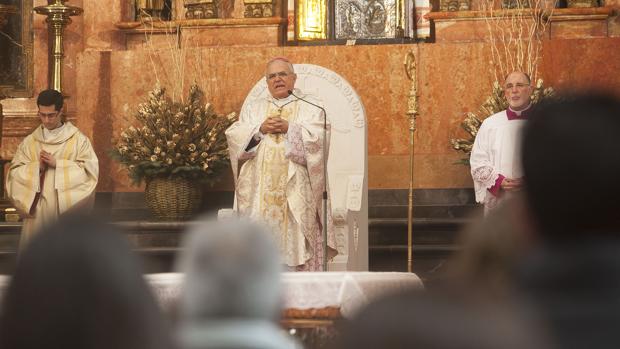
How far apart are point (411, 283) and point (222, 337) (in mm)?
4687

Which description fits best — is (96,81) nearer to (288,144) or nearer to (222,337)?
(288,144)

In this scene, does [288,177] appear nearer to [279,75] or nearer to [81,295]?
[279,75]

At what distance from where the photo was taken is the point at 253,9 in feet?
46.0

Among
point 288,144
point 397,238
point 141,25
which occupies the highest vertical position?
point 141,25

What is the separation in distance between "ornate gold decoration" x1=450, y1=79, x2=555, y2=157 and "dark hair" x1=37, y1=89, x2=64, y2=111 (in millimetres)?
3708

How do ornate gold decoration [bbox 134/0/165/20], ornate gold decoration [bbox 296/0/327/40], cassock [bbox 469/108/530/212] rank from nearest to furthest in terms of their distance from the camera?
cassock [bbox 469/108/530/212] → ornate gold decoration [bbox 134/0/165/20] → ornate gold decoration [bbox 296/0/327/40]

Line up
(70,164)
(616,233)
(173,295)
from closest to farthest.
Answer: (616,233) → (173,295) → (70,164)

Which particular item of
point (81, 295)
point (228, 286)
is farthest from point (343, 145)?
point (81, 295)

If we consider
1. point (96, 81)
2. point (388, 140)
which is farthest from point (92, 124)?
point (388, 140)

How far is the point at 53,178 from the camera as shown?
1088 centimetres

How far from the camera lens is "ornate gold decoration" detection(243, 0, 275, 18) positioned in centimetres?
1401

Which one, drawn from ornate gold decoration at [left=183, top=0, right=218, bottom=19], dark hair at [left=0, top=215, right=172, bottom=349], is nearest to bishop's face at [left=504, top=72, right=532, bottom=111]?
ornate gold decoration at [left=183, top=0, right=218, bottom=19]

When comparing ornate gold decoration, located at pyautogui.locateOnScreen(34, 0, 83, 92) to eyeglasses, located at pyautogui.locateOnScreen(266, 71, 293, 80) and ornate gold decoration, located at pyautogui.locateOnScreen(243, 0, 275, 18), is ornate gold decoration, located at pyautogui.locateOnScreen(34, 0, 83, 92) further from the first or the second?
eyeglasses, located at pyautogui.locateOnScreen(266, 71, 293, 80)

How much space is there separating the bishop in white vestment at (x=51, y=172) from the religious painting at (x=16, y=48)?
13.3ft
